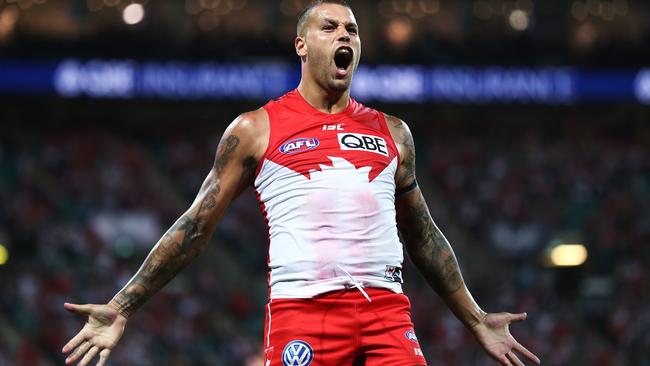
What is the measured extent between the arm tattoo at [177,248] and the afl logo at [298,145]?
26 cm

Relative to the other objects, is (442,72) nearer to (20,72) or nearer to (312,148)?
(20,72)

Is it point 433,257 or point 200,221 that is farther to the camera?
point 433,257

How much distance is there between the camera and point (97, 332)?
4.83 m

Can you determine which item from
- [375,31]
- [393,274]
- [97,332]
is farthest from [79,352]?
[375,31]

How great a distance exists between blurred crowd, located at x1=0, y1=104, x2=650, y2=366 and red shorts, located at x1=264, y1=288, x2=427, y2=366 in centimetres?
1005

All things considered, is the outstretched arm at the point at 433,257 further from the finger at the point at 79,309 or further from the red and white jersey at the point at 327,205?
the finger at the point at 79,309

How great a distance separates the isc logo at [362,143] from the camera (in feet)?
16.3

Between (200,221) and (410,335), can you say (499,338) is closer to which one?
(410,335)

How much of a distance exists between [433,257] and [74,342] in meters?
1.86

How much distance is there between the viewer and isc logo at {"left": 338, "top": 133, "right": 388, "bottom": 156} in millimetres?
4961

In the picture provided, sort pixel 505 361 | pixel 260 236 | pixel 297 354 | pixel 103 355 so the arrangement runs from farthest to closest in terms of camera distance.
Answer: pixel 260 236 → pixel 505 361 → pixel 103 355 → pixel 297 354

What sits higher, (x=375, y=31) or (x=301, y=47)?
(x=375, y=31)

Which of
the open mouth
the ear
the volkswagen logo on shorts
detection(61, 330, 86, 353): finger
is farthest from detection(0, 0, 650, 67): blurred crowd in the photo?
the volkswagen logo on shorts

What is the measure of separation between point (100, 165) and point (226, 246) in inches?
129
